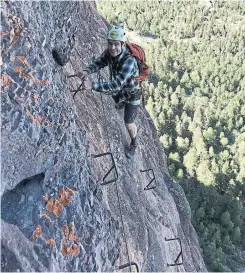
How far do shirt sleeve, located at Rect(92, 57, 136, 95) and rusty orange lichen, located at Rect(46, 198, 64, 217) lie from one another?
2.43m

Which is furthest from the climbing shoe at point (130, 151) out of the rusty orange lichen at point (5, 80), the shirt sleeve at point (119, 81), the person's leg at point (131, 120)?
the rusty orange lichen at point (5, 80)

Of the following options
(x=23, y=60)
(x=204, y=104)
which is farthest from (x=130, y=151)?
(x=204, y=104)

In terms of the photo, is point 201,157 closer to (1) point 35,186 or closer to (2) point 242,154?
(2) point 242,154

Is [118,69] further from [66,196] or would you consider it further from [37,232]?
[37,232]

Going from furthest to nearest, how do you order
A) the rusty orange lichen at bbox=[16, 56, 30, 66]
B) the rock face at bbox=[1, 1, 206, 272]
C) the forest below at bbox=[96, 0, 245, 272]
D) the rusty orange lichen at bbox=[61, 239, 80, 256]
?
the forest below at bbox=[96, 0, 245, 272] → the rusty orange lichen at bbox=[16, 56, 30, 66] → the rusty orange lichen at bbox=[61, 239, 80, 256] → the rock face at bbox=[1, 1, 206, 272]

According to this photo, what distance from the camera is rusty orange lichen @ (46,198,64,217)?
225 inches

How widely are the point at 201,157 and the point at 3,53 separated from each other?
50369mm

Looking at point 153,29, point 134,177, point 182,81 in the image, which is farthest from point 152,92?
point 134,177

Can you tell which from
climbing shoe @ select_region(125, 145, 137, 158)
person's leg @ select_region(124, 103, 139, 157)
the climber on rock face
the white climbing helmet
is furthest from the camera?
climbing shoe @ select_region(125, 145, 137, 158)

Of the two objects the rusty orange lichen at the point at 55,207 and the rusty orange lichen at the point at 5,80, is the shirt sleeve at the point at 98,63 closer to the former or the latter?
the rusty orange lichen at the point at 5,80

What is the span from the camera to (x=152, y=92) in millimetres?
74188

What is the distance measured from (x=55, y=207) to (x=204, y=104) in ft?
225

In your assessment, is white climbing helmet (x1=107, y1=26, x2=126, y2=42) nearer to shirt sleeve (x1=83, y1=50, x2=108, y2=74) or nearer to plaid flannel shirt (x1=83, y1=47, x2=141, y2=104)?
plaid flannel shirt (x1=83, y1=47, x2=141, y2=104)

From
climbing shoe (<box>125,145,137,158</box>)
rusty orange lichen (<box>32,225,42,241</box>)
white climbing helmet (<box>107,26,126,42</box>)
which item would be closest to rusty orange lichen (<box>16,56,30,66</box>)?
white climbing helmet (<box>107,26,126,42</box>)
